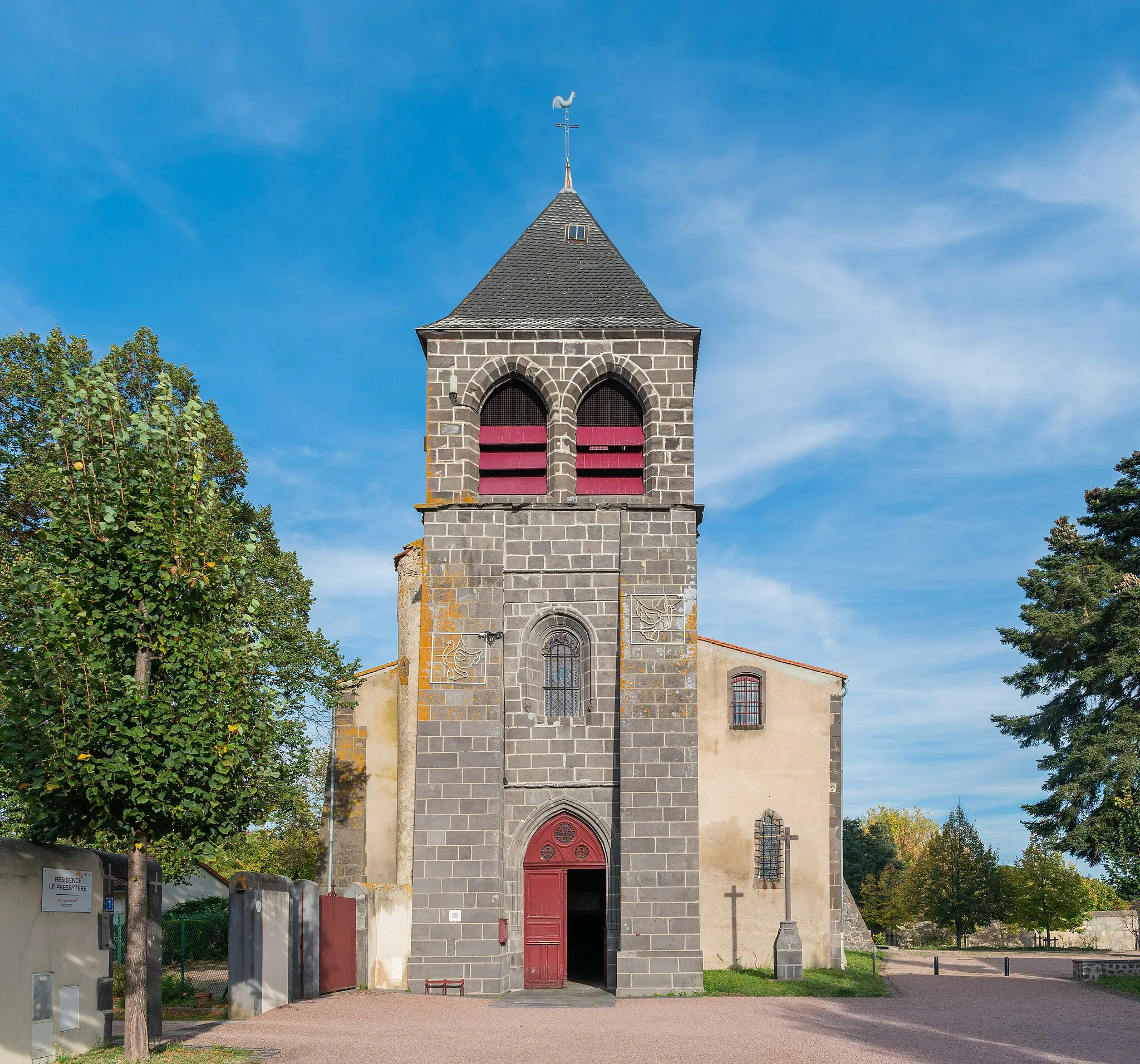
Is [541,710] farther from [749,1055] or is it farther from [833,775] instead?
[749,1055]

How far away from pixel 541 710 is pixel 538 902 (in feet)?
11.3

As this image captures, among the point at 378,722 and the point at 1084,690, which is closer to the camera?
the point at 378,722

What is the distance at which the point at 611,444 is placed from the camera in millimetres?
22266

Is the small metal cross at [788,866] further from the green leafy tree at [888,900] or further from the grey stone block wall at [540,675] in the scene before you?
the green leafy tree at [888,900]

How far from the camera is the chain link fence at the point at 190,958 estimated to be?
57.8 ft

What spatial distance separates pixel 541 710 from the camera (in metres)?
21.1

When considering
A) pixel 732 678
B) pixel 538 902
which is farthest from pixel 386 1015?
pixel 732 678

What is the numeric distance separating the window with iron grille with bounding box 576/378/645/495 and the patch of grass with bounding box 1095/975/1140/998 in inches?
543

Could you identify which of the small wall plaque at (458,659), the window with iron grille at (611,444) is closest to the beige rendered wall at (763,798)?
the window with iron grille at (611,444)

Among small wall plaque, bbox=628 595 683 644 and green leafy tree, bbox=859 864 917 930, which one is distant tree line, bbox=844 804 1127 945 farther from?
small wall plaque, bbox=628 595 683 644

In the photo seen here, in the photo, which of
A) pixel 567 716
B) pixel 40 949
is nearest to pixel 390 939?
pixel 567 716

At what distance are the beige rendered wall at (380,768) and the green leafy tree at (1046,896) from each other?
24.6 meters

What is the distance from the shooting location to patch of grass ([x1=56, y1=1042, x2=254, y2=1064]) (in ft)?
40.4

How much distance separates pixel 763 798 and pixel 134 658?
48.5ft
